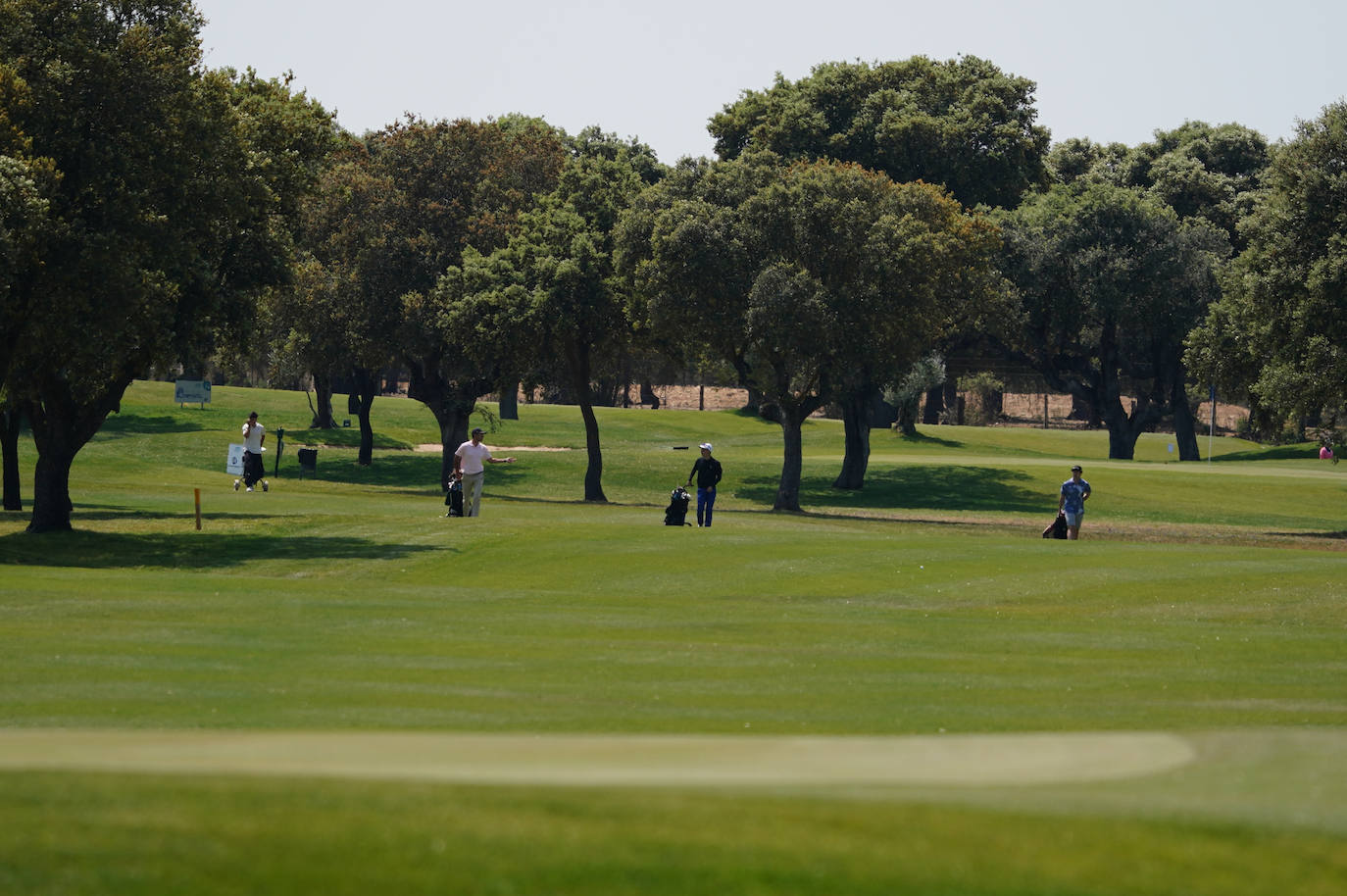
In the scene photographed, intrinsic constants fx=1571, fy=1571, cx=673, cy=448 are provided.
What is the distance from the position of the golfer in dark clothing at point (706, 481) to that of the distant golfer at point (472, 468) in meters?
5.05

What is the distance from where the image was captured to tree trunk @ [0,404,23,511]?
44.9 meters

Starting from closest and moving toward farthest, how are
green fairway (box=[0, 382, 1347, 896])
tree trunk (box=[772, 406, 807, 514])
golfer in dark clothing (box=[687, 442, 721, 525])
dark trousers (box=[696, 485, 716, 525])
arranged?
green fairway (box=[0, 382, 1347, 896]) → golfer in dark clothing (box=[687, 442, 721, 525]) → dark trousers (box=[696, 485, 716, 525]) → tree trunk (box=[772, 406, 807, 514])

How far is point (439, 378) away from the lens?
65.1 m

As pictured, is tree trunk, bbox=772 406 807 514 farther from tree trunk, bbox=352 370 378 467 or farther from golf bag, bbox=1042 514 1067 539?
tree trunk, bbox=352 370 378 467

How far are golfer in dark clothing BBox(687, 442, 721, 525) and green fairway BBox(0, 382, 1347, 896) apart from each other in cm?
226

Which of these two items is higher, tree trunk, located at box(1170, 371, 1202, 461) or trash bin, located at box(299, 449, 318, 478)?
tree trunk, located at box(1170, 371, 1202, 461)

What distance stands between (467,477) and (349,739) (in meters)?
27.4

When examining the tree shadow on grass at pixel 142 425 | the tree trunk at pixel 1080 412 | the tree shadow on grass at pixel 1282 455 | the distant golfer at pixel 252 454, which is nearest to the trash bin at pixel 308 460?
the tree shadow on grass at pixel 142 425

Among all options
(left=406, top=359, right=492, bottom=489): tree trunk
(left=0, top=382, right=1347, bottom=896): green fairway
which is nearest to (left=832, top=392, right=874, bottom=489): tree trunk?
(left=406, top=359, right=492, bottom=489): tree trunk

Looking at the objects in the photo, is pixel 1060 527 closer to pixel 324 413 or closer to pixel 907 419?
pixel 907 419

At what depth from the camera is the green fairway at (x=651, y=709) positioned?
710 centimetres

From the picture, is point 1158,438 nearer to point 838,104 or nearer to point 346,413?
point 838,104

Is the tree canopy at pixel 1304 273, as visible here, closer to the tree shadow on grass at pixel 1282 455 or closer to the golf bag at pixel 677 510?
the golf bag at pixel 677 510

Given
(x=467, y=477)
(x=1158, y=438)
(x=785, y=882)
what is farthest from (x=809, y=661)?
(x=1158, y=438)
